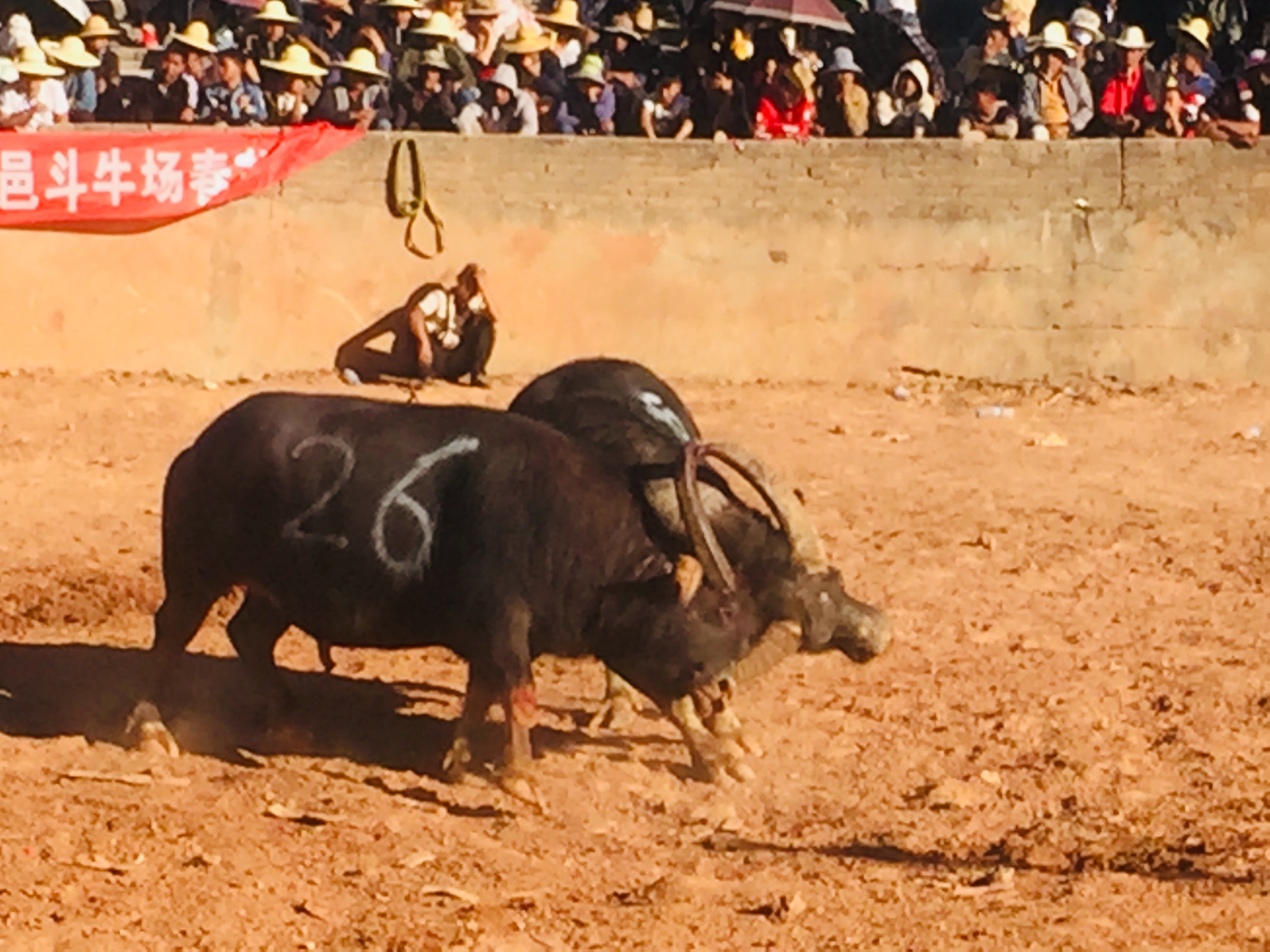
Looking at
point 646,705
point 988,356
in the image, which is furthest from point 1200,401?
point 646,705

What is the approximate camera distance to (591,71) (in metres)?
16.2

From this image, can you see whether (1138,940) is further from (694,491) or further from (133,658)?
(133,658)

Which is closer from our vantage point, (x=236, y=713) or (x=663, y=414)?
(x=236, y=713)

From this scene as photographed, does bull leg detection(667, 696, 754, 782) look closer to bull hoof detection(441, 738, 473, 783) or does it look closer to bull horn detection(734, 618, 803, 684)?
bull horn detection(734, 618, 803, 684)

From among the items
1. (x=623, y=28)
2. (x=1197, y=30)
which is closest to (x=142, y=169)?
(x=623, y=28)

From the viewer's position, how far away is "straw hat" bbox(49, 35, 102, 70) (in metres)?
15.8

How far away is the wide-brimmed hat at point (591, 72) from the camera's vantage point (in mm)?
16156

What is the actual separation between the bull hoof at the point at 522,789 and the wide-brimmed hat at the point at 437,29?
8995 millimetres

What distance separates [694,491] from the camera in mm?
7672

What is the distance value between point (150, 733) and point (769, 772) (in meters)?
2.15

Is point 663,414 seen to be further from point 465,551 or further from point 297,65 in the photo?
point 297,65

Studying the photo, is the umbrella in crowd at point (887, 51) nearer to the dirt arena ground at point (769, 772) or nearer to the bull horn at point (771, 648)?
the dirt arena ground at point (769, 772)

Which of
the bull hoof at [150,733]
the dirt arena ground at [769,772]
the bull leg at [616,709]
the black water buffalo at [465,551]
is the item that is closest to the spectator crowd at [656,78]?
the dirt arena ground at [769,772]

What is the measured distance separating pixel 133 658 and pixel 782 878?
364 centimetres
